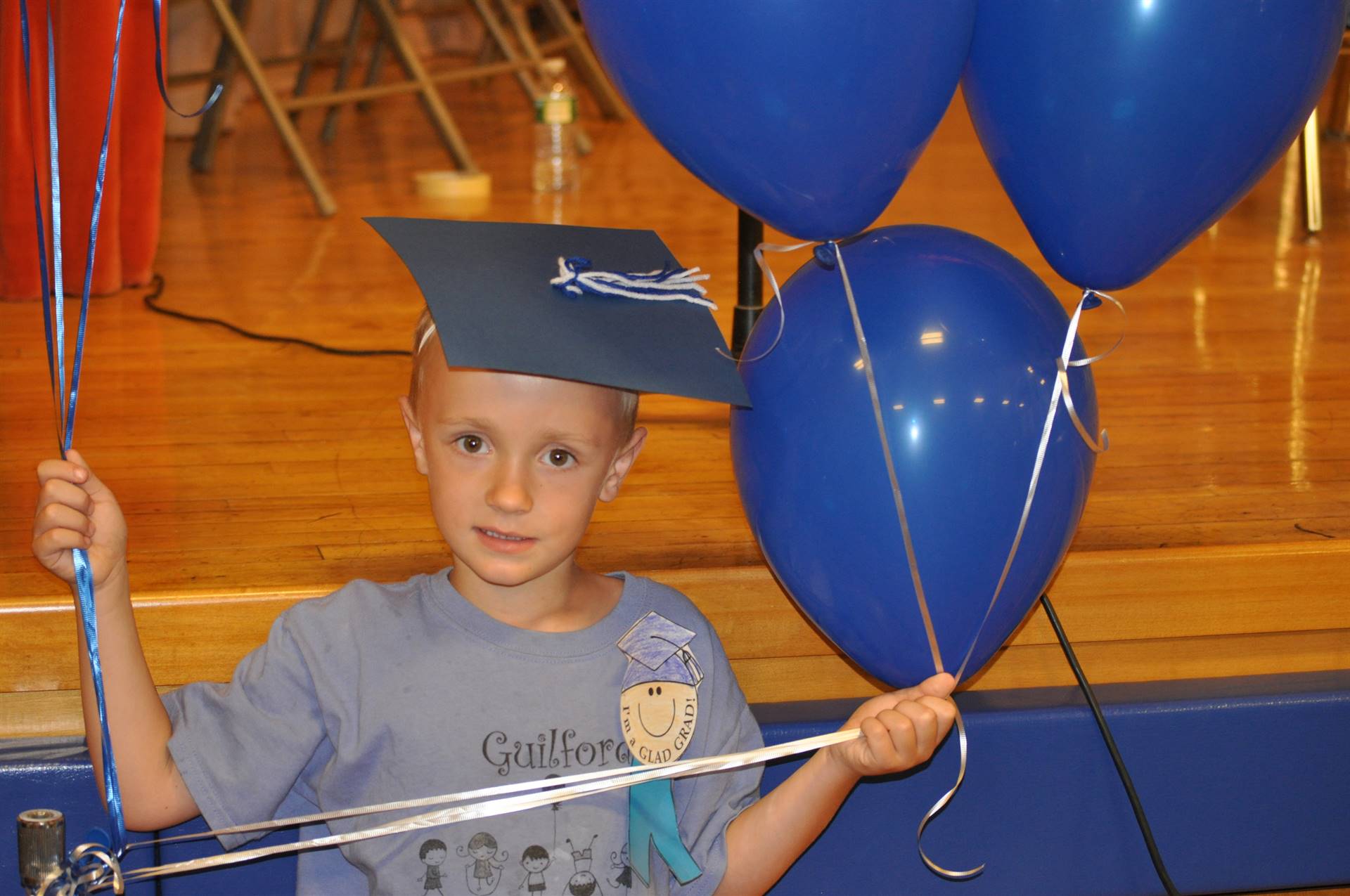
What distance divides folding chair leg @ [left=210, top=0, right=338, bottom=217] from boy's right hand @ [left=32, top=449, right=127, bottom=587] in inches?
85.8

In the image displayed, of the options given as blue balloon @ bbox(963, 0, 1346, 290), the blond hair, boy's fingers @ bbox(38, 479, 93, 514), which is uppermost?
blue balloon @ bbox(963, 0, 1346, 290)

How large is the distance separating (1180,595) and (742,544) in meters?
0.41

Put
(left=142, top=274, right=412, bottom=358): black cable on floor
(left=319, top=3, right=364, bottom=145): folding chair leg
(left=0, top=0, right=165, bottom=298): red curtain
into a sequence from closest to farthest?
1. (left=142, top=274, right=412, bottom=358): black cable on floor
2. (left=0, top=0, right=165, bottom=298): red curtain
3. (left=319, top=3, right=364, bottom=145): folding chair leg

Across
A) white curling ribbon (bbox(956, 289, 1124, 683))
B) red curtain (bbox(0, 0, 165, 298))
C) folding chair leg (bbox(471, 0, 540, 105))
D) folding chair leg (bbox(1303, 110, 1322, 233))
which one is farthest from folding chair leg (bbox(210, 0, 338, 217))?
white curling ribbon (bbox(956, 289, 1124, 683))

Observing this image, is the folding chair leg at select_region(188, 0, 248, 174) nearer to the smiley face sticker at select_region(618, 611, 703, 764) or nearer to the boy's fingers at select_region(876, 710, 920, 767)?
the smiley face sticker at select_region(618, 611, 703, 764)

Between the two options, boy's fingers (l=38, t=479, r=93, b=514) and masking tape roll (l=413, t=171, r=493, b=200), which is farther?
masking tape roll (l=413, t=171, r=493, b=200)

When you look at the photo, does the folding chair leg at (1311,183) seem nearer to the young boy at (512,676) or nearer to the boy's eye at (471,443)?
the young boy at (512,676)

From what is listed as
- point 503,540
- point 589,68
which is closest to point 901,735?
point 503,540

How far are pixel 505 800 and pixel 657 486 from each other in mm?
586

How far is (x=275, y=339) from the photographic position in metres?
2.06

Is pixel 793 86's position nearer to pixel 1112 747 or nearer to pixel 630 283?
pixel 630 283

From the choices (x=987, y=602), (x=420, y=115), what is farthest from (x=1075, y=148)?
(x=420, y=115)

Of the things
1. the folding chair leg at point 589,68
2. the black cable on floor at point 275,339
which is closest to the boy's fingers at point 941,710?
the black cable on floor at point 275,339

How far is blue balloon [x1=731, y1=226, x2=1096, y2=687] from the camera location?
100 cm
